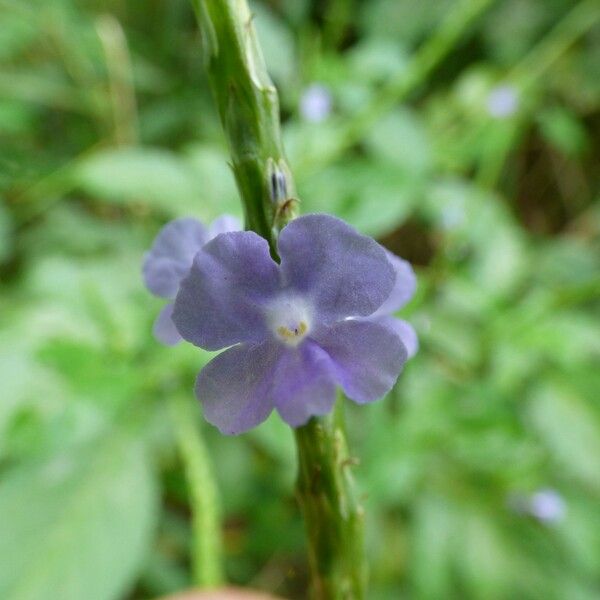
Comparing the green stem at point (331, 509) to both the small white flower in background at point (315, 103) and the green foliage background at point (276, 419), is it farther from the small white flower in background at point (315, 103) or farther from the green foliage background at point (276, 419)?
the small white flower in background at point (315, 103)

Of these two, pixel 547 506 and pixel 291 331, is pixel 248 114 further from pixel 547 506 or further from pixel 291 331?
pixel 547 506

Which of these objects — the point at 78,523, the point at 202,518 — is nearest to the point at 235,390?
the point at 202,518

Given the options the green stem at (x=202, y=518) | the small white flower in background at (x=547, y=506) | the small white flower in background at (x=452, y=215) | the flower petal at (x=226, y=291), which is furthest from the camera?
the small white flower in background at (x=452, y=215)

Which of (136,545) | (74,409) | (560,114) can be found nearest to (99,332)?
A: (74,409)

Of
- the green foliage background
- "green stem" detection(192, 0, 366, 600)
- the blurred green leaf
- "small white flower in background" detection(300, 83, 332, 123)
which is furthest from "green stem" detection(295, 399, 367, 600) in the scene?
"small white flower in background" detection(300, 83, 332, 123)

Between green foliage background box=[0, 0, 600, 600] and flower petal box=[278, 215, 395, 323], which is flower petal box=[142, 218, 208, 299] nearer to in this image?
flower petal box=[278, 215, 395, 323]

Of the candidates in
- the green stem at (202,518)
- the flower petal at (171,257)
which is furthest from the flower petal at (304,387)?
the green stem at (202,518)
